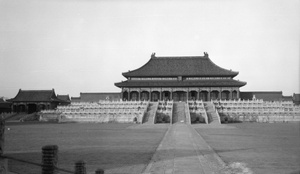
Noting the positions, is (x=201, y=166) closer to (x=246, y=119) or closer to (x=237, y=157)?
(x=237, y=157)

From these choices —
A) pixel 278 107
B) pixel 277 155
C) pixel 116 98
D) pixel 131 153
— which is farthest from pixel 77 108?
pixel 277 155

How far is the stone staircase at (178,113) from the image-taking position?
4003 cm

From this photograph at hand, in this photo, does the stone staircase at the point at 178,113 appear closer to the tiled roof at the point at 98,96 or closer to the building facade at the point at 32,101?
the tiled roof at the point at 98,96

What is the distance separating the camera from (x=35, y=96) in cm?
6731

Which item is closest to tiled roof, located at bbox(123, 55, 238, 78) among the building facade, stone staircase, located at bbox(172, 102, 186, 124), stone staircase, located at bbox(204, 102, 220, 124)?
the building facade

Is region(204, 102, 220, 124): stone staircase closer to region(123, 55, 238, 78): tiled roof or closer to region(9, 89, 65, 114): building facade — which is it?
region(123, 55, 238, 78): tiled roof

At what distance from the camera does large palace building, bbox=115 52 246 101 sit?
2407 inches

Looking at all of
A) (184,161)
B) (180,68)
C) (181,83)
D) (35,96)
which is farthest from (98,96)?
(184,161)

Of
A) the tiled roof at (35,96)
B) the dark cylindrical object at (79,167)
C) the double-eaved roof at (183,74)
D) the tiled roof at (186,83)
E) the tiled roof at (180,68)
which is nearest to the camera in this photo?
the dark cylindrical object at (79,167)

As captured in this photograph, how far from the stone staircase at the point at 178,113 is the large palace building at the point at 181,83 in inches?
555

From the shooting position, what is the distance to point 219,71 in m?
64.6

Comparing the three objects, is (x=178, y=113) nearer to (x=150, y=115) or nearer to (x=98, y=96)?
(x=150, y=115)

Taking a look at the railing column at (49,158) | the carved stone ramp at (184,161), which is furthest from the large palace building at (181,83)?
the railing column at (49,158)

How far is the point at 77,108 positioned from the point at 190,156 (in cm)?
3670
